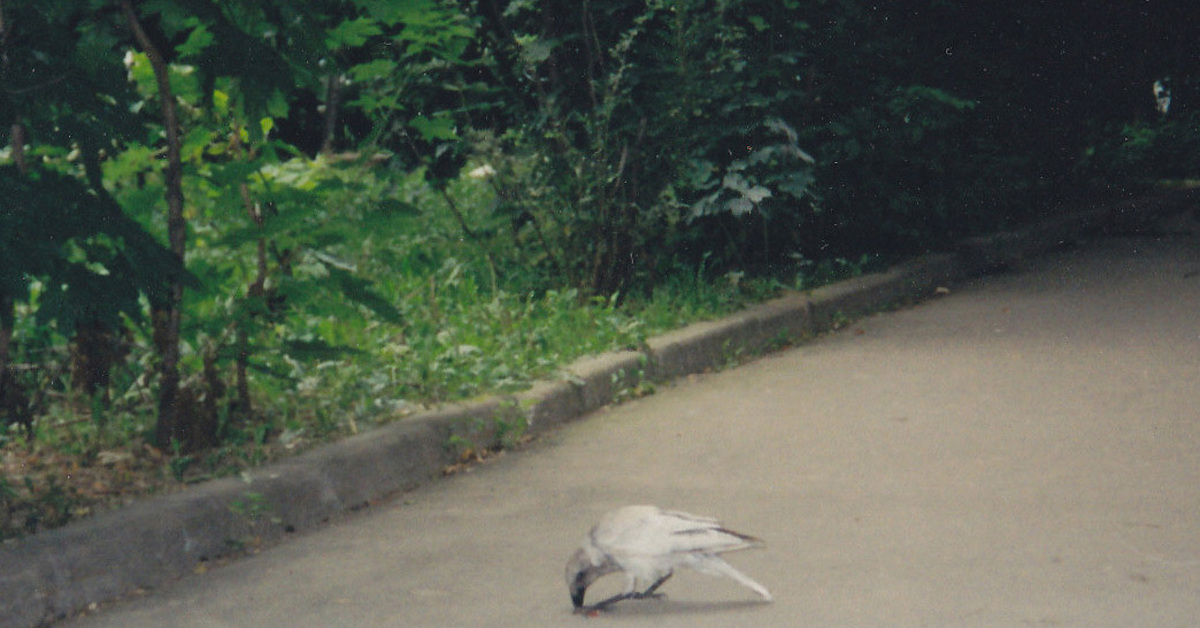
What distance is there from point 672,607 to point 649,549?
0.88ft

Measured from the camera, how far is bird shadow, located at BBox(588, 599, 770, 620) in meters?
3.57

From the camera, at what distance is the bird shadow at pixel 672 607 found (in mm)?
3574

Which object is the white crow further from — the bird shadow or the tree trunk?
the tree trunk

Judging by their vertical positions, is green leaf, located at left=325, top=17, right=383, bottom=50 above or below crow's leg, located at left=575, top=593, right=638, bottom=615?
above

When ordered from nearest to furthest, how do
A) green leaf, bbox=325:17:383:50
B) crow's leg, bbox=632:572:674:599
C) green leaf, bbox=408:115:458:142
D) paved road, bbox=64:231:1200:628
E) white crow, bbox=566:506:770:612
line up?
white crow, bbox=566:506:770:612 → crow's leg, bbox=632:572:674:599 → paved road, bbox=64:231:1200:628 → green leaf, bbox=325:17:383:50 → green leaf, bbox=408:115:458:142

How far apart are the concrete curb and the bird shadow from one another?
131 centimetres

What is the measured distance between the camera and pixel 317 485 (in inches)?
183

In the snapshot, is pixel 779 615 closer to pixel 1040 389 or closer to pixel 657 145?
pixel 1040 389

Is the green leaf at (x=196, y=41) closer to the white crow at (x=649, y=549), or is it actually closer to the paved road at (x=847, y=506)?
the paved road at (x=847, y=506)

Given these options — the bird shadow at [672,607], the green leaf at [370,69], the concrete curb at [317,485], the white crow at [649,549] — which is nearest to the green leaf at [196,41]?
the green leaf at [370,69]

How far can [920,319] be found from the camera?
28.1 feet

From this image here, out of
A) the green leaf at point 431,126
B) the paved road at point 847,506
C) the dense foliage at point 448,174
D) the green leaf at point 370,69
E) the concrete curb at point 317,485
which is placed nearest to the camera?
the paved road at point 847,506

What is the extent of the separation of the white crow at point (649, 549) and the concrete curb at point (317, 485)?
4.12ft

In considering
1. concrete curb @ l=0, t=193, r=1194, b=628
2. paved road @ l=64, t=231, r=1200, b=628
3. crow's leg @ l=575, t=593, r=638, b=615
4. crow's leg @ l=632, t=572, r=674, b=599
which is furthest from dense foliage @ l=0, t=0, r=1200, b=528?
crow's leg @ l=632, t=572, r=674, b=599
